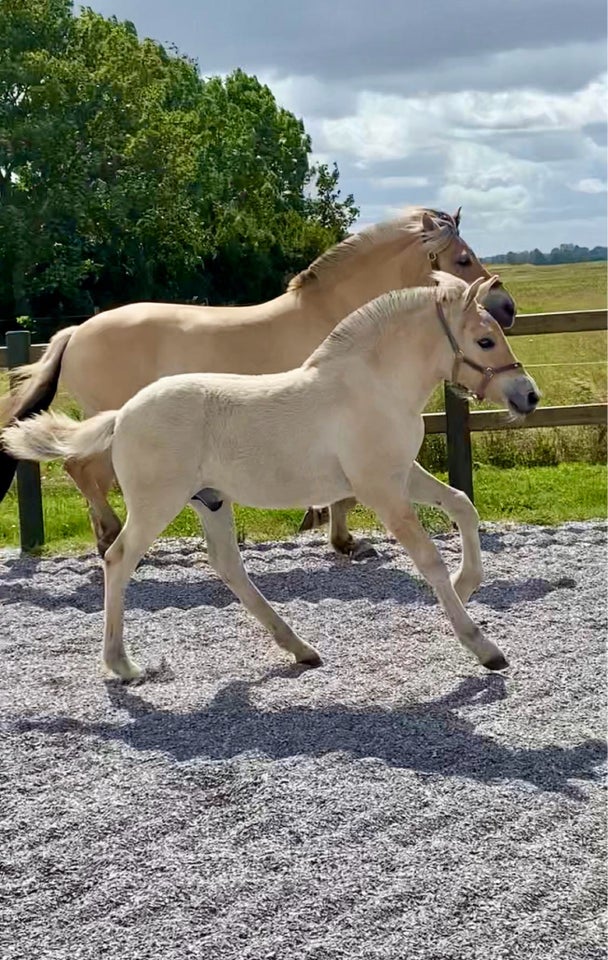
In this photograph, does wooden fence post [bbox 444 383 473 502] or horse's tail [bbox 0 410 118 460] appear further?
wooden fence post [bbox 444 383 473 502]

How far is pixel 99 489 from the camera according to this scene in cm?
733

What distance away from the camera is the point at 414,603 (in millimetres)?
6051

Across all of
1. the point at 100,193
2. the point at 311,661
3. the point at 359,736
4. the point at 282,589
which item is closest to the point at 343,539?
the point at 282,589

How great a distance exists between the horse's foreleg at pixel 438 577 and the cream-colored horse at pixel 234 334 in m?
2.44

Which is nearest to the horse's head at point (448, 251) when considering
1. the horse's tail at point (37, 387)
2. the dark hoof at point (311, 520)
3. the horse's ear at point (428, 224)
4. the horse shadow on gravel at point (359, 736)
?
the horse's ear at point (428, 224)

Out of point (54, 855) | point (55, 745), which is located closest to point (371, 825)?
point (54, 855)

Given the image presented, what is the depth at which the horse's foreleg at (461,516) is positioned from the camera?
198 inches

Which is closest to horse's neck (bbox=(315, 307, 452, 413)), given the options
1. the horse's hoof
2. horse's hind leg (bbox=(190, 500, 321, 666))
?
horse's hind leg (bbox=(190, 500, 321, 666))

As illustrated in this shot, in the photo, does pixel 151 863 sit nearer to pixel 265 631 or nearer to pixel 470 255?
pixel 265 631

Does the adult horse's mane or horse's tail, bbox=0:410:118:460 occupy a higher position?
the adult horse's mane

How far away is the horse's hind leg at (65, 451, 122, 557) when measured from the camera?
7234mm

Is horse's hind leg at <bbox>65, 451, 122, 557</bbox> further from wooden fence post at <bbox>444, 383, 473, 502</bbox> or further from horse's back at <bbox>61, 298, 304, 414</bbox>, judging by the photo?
wooden fence post at <bbox>444, 383, 473, 502</bbox>

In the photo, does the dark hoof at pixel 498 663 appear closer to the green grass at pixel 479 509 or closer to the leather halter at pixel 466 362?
the leather halter at pixel 466 362

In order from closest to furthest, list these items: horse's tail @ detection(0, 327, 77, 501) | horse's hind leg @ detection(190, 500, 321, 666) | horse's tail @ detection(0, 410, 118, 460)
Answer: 1. horse's tail @ detection(0, 410, 118, 460)
2. horse's hind leg @ detection(190, 500, 321, 666)
3. horse's tail @ detection(0, 327, 77, 501)
